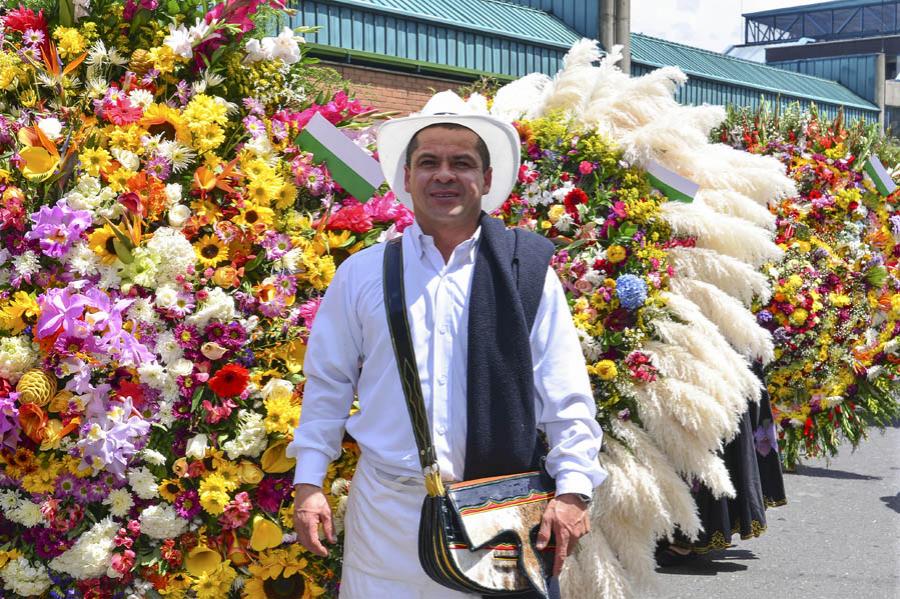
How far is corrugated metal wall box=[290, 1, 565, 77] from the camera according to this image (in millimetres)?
12195

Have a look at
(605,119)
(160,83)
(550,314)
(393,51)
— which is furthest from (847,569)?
(393,51)

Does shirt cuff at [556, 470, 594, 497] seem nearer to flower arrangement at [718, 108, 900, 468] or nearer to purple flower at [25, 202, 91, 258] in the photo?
purple flower at [25, 202, 91, 258]

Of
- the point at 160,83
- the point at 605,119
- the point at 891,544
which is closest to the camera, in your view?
the point at 160,83

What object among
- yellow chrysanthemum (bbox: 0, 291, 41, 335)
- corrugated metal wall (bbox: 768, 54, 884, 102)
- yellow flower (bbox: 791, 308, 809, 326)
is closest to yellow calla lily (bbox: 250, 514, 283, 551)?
yellow chrysanthemum (bbox: 0, 291, 41, 335)

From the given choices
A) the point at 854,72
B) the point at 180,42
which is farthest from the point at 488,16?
the point at 854,72

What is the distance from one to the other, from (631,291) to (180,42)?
1675mm

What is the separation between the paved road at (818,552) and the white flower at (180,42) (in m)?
2.58

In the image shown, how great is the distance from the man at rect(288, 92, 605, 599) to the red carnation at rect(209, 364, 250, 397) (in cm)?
44

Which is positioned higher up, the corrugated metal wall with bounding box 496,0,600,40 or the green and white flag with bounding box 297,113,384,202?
the corrugated metal wall with bounding box 496,0,600,40

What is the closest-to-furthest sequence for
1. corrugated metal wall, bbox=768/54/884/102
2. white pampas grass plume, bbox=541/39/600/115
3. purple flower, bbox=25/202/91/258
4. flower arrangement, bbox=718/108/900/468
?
purple flower, bbox=25/202/91/258 → white pampas grass plume, bbox=541/39/600/115 → flower arrangement, bbox=718/108/900/468 → corrugated metal wall, bbox=768/54/884/102

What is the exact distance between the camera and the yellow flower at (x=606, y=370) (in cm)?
376

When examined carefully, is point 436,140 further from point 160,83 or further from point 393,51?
point 393,51

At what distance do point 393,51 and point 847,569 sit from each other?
9207 mm

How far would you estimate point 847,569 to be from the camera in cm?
538
